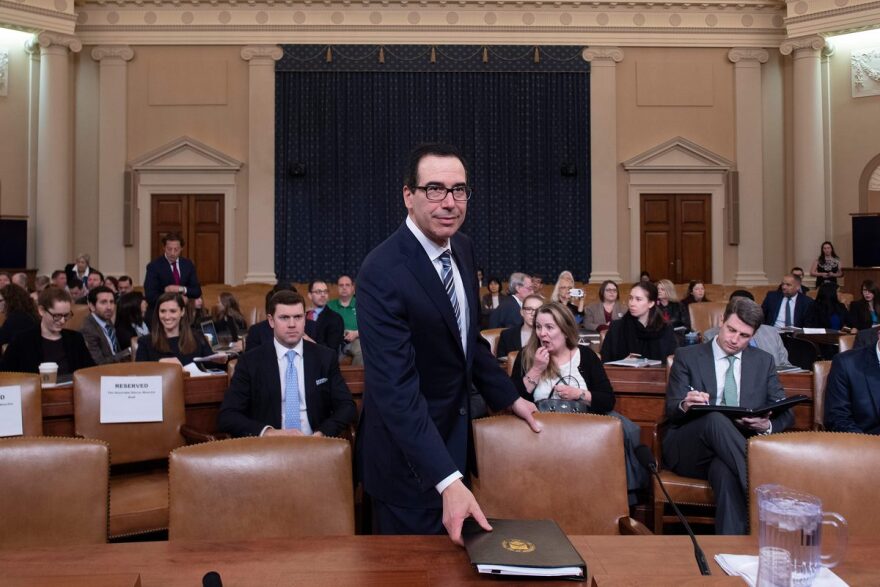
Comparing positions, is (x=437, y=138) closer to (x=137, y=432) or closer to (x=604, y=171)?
→ (x=604, y=171)

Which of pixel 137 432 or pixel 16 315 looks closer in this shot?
pixel 137 432

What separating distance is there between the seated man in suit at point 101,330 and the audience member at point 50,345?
76 cm

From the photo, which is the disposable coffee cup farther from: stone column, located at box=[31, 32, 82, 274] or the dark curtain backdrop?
the dark curtain backdrop

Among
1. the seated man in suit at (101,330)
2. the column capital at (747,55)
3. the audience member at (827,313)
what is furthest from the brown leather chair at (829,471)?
the column capital at (747,55)

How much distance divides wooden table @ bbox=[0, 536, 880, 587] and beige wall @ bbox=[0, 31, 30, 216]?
13.1 meters

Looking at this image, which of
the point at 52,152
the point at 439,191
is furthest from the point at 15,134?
the point at 439,191

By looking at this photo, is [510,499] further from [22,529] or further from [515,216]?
[515,216]

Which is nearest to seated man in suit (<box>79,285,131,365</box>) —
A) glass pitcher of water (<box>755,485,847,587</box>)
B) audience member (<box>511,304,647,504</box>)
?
audience member (<box>511,304,647,504</box>)

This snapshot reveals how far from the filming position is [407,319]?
1.99 metres

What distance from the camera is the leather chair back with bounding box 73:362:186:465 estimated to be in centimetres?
365

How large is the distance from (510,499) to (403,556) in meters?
0.80

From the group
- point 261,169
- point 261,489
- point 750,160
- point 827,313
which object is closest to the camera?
point 261,489

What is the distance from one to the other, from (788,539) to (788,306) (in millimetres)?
8655

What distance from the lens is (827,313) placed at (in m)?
9.36
